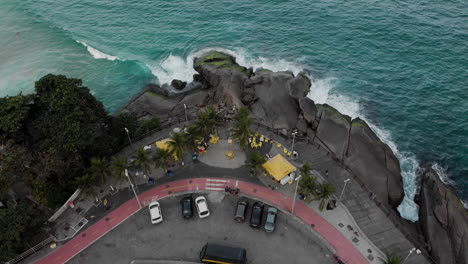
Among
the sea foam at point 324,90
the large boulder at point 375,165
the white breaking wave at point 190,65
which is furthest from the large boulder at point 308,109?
the white breaking wave at point 190,65

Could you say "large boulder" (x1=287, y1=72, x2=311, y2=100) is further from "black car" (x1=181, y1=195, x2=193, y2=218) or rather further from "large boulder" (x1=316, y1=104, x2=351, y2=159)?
"black car" (x1=181, y1=195, x2=193, y2=218)

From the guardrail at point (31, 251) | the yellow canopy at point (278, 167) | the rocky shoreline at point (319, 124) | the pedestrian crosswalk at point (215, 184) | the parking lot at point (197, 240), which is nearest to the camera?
the guardrail at point (31, 251)

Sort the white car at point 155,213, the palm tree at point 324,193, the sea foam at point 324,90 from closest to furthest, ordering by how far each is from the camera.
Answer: the palm tree at point 324,193
the white car at point 155,213
the sea foam at point 324,90

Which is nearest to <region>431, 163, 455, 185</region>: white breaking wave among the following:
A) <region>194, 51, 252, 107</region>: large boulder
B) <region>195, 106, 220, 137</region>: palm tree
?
<region>194, 51, 252, 107</region>: large boulder

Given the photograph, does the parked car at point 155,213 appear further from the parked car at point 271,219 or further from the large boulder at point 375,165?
the large boulder at point 375,165

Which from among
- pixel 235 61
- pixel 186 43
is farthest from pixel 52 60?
pixel 235 61

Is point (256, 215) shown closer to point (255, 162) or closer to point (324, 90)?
point (255, 162)

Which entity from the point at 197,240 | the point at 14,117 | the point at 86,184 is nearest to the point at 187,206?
the point at 197,240
